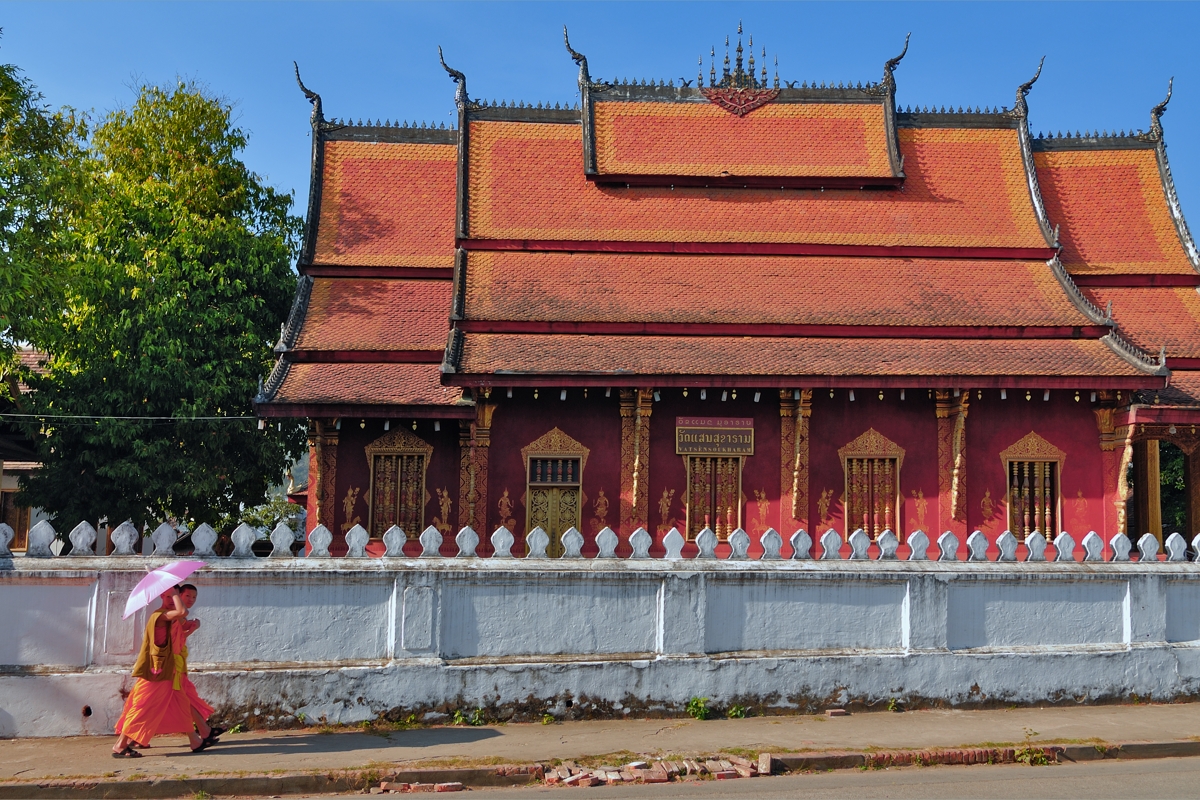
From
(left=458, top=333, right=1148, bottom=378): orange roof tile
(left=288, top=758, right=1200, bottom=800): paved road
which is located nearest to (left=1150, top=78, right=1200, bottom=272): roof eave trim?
(left=458, top=333, right=1148, bottom=378): orange roof tile

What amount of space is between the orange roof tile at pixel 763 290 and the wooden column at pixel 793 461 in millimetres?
1408

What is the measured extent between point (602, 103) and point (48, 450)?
11.3 m

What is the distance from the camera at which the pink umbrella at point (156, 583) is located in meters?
7.52

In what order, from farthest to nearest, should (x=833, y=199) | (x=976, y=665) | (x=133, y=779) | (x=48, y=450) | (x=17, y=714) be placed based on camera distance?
(x=833, y=199) → (x=48, y=450) → (x=976, y=665) → (x=17, y=714) → (x=133, y=779)

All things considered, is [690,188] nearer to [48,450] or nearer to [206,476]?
[206,476]

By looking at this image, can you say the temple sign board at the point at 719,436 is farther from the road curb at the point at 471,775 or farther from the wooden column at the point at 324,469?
the road curb at the point at 471,775

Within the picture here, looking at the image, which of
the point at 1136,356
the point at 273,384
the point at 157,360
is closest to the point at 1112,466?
the point at 1136,356

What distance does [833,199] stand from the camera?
17.9m

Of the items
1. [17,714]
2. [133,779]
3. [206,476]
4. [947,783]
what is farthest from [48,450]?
[947,783]

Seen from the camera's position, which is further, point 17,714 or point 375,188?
point 375,188

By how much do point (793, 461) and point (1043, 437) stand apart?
3806 mm

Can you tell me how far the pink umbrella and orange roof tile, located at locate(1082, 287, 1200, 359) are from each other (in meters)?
14.0

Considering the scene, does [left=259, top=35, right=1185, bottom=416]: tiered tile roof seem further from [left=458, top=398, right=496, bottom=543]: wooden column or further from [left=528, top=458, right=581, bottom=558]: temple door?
[left=528, top=458, right=581, bottom=558]: temple door

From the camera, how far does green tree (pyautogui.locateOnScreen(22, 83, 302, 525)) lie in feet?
53.9
